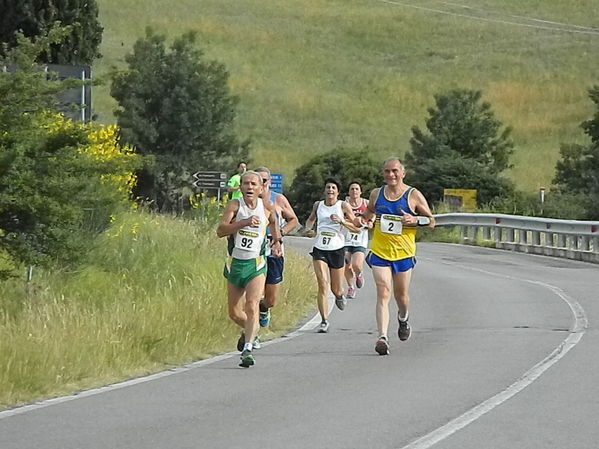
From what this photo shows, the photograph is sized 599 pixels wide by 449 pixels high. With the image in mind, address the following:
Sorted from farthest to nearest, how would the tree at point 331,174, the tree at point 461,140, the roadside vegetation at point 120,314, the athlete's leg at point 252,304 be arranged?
1. the tree at point 461,140
2. the tree at point 331,174
3. the athlete's leg at point 252,304
4. the roadside vegetation at point 120,314

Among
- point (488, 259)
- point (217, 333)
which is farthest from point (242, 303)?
point (488, 259)

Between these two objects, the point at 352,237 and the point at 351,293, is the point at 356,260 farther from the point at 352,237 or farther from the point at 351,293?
the point at 351,293

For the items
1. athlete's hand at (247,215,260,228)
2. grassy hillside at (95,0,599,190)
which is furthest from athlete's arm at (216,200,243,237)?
grassy hillside at (95,0,599,190)

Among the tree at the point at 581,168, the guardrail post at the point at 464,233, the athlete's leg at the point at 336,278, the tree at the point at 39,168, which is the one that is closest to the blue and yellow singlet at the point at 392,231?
the athlete's leg at the point at 336,278

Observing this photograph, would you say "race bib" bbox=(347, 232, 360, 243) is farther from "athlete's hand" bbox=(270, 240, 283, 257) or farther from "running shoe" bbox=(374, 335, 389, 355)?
"running shoe" bbox=(374, 335, 389, 355)

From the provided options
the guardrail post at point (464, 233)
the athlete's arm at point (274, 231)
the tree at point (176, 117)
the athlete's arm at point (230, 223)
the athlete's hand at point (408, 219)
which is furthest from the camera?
the tree at point (176, 117)

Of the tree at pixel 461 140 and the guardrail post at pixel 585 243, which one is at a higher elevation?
the tree at pixel 461 140

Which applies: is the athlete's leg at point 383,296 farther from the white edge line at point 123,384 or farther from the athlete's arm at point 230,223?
the athlete's arm at point 230,223

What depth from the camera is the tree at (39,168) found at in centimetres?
1603

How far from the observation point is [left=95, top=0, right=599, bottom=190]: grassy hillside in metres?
85.1

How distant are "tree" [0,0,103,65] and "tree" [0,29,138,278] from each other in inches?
560

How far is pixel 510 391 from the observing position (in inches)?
476

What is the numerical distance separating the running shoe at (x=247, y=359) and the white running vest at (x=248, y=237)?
0.91 metres

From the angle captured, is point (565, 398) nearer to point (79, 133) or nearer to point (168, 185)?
point (79, 133)
